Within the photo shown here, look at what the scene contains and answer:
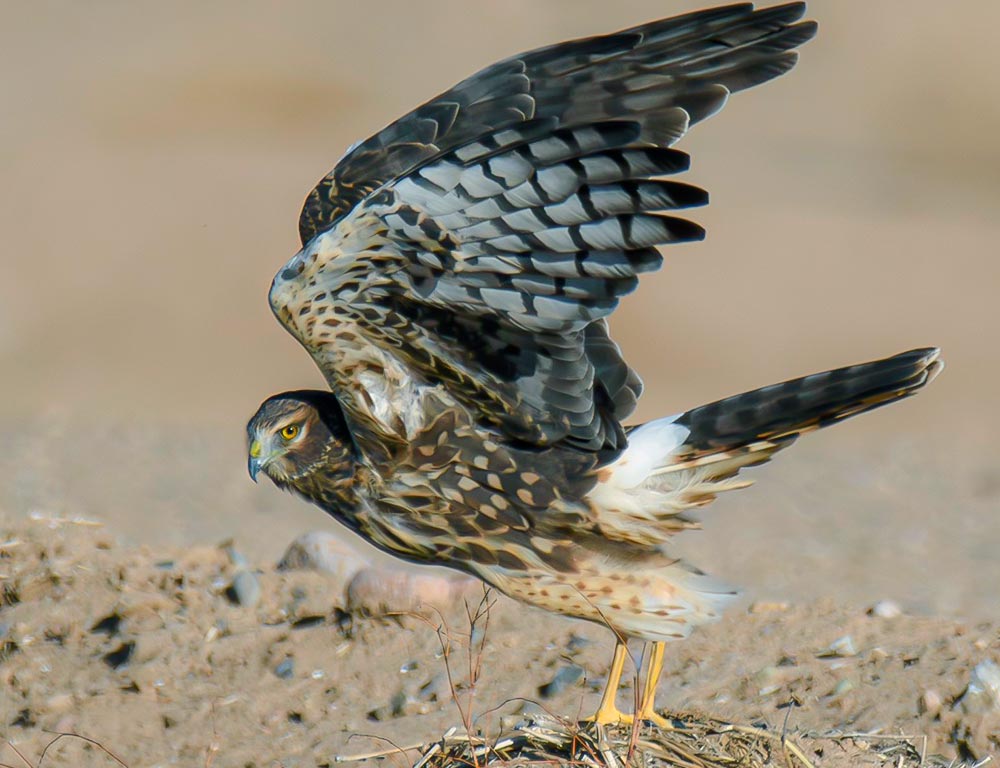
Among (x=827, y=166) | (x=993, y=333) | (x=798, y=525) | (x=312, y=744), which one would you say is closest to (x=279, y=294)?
(x=312, y=744)

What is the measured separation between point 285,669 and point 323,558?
0.72m

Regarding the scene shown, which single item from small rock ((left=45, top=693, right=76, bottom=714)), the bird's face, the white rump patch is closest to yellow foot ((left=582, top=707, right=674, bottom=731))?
the white rump patch

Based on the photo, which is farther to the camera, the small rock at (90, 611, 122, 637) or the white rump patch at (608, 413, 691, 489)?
the small rock at (90, 611, 122, 637)

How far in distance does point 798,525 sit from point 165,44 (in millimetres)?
10693

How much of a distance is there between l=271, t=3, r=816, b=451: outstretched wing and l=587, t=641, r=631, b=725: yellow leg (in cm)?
63

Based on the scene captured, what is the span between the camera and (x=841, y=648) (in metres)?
4.61

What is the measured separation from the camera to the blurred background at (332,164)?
773cm

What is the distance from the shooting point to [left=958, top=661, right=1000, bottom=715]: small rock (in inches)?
159

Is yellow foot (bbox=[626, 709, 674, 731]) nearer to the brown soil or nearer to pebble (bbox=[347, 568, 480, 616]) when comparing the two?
the brown soil

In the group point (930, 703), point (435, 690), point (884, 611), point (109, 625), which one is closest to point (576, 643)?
point (435, 690)

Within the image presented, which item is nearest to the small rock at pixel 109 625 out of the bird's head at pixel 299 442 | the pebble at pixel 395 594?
the pebble at pixel 395 594

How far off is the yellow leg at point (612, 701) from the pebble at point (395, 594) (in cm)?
86

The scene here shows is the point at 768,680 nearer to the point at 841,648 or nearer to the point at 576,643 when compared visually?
the point at 841,648

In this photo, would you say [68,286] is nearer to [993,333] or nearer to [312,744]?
[993,333]
